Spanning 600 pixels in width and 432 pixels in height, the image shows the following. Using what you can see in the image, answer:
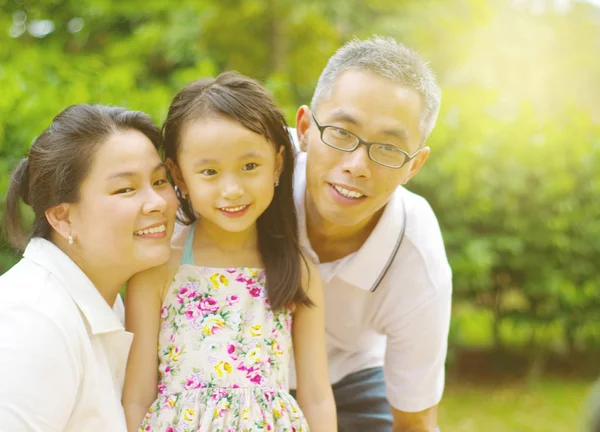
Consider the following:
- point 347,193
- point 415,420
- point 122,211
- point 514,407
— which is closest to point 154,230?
point 122,211

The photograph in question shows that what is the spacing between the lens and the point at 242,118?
2.22m

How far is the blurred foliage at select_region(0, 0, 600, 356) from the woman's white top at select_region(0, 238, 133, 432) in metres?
1.38

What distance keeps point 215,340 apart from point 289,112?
9.41 feet

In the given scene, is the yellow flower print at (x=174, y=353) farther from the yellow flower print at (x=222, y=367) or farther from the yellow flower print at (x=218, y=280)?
the yellow flower print at (x=218, y=280)

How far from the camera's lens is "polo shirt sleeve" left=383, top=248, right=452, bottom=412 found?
2857mm

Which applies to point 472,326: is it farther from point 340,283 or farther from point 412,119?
point 412,119

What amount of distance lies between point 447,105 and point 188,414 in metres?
3.82

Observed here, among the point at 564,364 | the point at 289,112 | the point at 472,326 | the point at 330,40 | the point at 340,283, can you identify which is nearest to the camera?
the point at 340,283

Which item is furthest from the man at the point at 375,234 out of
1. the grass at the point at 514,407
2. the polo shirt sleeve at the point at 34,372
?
the grass at the point at 514,407

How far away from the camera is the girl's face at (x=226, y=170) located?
7.20ft

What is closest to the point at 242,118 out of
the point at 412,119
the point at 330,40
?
the point at 412,119

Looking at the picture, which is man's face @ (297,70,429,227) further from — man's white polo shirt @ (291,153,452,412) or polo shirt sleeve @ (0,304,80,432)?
polo shirt sleeve @ (0,304,80,432)

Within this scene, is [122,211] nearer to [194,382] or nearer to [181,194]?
[181,194]

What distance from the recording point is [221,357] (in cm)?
226
